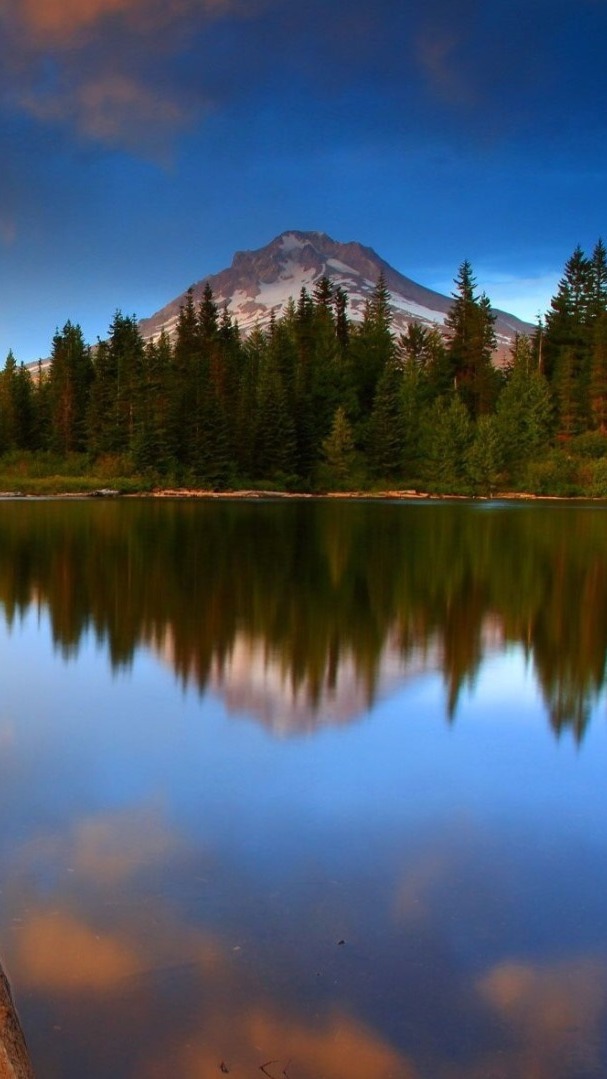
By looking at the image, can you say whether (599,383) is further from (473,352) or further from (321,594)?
(321,594)

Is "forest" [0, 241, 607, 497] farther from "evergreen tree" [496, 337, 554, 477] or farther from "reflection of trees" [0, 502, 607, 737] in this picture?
"reflection of trees" [0, 502, 607, 737]

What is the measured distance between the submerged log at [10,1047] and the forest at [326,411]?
186 feet

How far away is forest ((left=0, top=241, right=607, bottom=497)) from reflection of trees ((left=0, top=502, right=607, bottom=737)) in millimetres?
31888

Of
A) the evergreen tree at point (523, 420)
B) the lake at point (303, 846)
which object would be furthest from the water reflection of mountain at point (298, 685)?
the evergreen tree at point (523, 420)

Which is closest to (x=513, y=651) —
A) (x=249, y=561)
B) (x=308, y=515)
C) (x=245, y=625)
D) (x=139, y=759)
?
(x=245, y=625)

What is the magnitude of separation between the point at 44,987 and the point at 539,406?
235 feet

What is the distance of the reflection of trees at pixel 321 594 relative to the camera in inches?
411

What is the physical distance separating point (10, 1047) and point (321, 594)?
13.0 m

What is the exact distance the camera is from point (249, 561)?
20.5m

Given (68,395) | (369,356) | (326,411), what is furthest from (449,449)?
(68,395)

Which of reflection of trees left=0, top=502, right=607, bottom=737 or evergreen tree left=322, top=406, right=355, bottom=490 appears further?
evergreen tree left=322, top=406, right=355, bottom=490

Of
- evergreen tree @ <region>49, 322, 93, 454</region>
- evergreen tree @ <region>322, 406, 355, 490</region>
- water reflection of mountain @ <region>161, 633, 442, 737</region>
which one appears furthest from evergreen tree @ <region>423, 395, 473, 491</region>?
water reflection of mountain @ <region>161, 633, 442, 737</region>

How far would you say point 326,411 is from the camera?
244 feet

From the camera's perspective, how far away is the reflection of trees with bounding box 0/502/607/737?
10.4m
